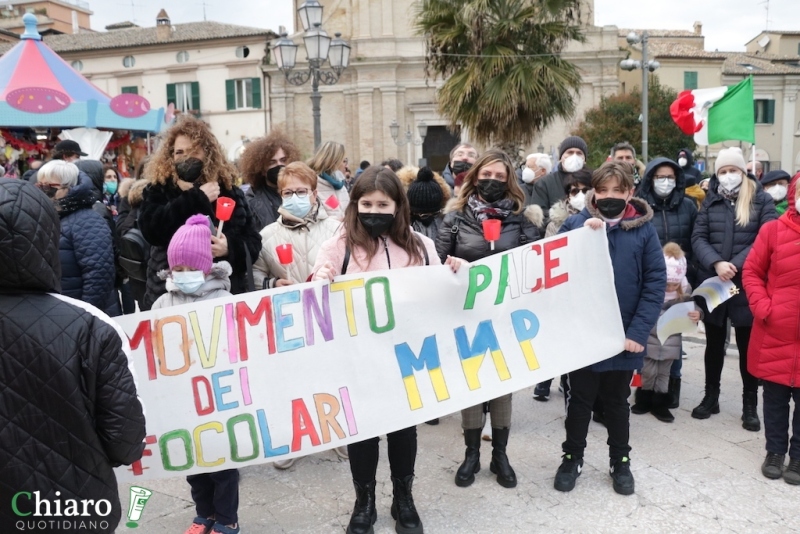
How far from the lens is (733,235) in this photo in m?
4.61

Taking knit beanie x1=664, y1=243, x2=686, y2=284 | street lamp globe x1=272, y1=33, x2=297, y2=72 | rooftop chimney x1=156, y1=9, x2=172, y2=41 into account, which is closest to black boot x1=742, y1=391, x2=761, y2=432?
knit beanie x1=664, y1=243, x2=686, y2=284

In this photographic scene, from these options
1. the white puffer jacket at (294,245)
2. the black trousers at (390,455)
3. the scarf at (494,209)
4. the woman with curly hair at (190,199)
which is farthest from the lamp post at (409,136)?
the black trousers at (390,455)

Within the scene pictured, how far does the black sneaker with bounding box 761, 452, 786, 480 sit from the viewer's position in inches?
150

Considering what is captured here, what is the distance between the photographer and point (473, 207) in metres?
3.90

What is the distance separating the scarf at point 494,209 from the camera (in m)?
3.85

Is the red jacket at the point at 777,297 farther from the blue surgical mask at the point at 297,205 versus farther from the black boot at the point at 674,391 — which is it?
the blue surgical mask at the point at 297,205

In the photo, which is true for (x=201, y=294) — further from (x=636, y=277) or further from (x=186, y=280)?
(x=636, y=277)

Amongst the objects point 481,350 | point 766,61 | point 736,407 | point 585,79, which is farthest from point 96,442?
point 766,61

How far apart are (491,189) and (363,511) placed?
1839 mm

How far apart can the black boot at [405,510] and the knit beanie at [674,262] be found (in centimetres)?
251

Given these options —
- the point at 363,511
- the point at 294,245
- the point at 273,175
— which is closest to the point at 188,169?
the point at 294,245

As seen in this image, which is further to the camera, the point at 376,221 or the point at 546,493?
the point at 546,493

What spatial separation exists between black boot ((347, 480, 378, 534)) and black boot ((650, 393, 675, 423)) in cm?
243

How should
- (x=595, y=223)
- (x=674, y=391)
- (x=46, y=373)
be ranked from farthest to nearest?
(x=674, y=391)
(x=595, y=223)
(x=46, y=373)
